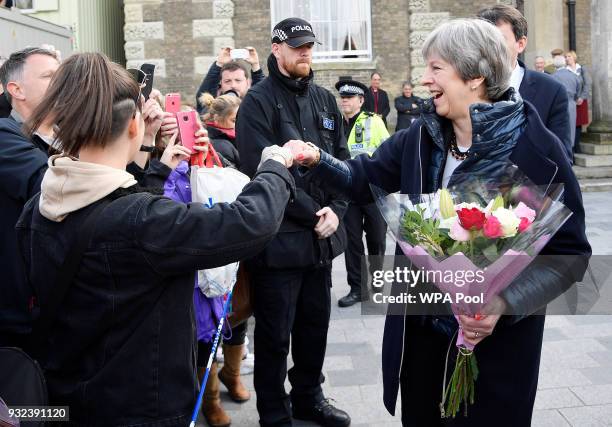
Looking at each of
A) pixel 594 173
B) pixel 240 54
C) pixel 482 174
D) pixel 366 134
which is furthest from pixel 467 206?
pixel 594 173

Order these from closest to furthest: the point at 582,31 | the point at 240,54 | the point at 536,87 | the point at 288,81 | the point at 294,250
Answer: the point at 536,87
the point at 294,250
the point at 288,81
the point at 240,54
the point at 582,31

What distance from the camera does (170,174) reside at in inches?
146

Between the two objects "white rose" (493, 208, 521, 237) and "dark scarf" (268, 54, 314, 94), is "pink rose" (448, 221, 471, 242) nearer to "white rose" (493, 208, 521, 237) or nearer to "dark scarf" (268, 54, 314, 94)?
"white rose" (493, 208, 521, 237)

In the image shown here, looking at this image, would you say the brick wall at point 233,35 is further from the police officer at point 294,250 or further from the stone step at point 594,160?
the police officer at point 294,250

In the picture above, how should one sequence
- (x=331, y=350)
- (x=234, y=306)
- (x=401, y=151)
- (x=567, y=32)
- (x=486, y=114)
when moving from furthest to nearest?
(x=567, y=32) → (x=331, y=350) → (x=234, y=306) → (x=401, y=151) → (x=486, y=114)

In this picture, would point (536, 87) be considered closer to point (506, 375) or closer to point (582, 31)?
point (506, 375)

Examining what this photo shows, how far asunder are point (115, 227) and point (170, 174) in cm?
150

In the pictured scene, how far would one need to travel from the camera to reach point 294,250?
4.31 m

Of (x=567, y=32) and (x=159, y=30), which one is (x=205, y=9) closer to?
(x=159, y=30)

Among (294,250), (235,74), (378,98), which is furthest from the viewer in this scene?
(378,98)

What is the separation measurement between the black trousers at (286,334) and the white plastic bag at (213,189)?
2.02ft

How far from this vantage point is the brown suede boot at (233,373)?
16.2 feet

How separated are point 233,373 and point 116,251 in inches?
113

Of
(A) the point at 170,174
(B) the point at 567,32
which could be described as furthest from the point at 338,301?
(B) the point at 567,32
